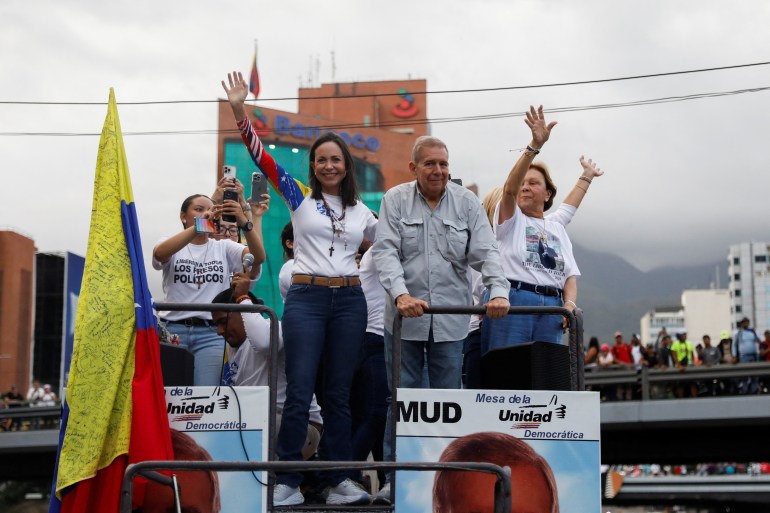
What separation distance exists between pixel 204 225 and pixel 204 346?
2.65ft

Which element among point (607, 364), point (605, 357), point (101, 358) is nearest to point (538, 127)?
point (101, 358)

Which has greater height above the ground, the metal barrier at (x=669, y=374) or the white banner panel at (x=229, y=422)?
the metal barrier at (x=669, y=374)

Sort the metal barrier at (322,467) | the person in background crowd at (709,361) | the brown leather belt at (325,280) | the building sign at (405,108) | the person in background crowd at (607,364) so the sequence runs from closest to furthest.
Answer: the metal barrier at (322,467) → the brown leather belt at (325,280) → the person in background crowd at (709,361) → the person in background crowd at (607,364) → the building sign at (405,108)

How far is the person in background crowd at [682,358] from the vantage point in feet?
71.3

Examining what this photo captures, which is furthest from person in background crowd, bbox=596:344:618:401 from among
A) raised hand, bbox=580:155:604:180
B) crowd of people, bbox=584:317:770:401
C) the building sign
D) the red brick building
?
the building sign

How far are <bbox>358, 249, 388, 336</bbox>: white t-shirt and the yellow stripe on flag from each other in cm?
182

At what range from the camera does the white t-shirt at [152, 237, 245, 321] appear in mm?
7137

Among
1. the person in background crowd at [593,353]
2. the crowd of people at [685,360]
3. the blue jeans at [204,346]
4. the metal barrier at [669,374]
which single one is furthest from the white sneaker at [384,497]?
the person in background crowd at [593,353]

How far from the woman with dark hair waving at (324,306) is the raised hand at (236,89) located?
1 centimetres

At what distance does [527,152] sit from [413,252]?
106 cm

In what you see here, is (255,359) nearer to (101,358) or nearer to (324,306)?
(324,306)

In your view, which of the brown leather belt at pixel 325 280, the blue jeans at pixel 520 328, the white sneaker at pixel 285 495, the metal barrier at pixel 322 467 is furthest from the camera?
the blue jeans at pixel 520 328

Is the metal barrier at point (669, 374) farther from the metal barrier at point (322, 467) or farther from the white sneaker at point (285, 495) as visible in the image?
the metal barrier at point (322, 467)

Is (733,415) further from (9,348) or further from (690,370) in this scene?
(9,348)
